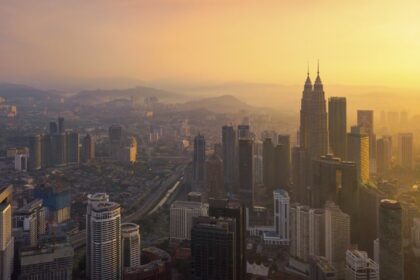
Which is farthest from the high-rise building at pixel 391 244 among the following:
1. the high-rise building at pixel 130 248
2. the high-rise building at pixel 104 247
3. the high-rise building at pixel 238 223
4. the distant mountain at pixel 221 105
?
the distant mountain at pixel 221 105

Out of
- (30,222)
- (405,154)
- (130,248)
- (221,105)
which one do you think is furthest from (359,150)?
(30,222)

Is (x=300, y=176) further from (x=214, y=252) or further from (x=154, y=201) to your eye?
(x=214, y=252)

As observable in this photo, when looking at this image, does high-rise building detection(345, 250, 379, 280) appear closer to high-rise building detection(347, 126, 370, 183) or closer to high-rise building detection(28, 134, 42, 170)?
high-rise building detection(347, 126, 370, 183)

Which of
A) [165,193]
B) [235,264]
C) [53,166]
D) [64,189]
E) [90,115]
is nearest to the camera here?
[235,264]

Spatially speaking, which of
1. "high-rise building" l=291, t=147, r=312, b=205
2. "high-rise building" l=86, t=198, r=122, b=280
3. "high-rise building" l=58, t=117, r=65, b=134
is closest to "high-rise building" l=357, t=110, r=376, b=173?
"high-rise building" l=291, t=147, r=312, b=205

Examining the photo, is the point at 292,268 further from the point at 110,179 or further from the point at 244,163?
the point at 110,179

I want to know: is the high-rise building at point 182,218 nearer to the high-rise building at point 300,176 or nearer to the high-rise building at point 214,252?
the high-rise building at point 300,176

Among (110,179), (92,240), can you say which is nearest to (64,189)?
(110,179)
